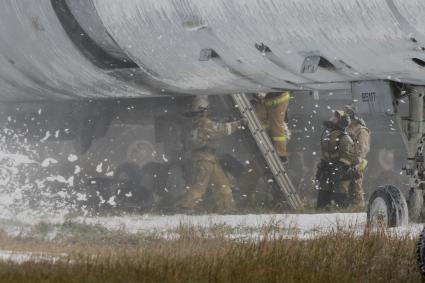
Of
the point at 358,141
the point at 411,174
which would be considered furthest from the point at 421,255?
the point at 358,141

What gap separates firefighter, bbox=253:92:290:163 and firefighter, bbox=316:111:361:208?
74 cm

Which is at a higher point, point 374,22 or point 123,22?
point 123,22

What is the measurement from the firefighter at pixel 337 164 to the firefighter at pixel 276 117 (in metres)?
0.74

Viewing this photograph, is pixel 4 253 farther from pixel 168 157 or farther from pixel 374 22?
pixel 168 157

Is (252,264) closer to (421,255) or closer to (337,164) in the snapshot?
(421,255)

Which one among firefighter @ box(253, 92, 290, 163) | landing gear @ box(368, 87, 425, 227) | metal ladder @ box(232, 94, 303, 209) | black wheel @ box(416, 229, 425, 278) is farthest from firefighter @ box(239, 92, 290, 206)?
black wheel @ box(416, 229, 425, 278)

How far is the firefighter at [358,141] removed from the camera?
16.0m

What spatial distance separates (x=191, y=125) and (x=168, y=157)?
1.12m

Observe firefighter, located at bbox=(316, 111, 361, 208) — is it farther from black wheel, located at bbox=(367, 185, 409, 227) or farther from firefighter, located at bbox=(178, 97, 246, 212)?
black wheel, located at bbox=(367, 185, 409, 227)

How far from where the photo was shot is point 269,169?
1634 cm

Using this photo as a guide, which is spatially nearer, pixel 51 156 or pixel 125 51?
pixel 125 51

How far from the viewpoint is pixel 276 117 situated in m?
16.0

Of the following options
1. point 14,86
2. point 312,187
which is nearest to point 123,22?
point 14,86

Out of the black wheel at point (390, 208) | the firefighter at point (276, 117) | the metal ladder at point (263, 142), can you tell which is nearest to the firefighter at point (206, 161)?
the metal ladder at point (263, 142)
